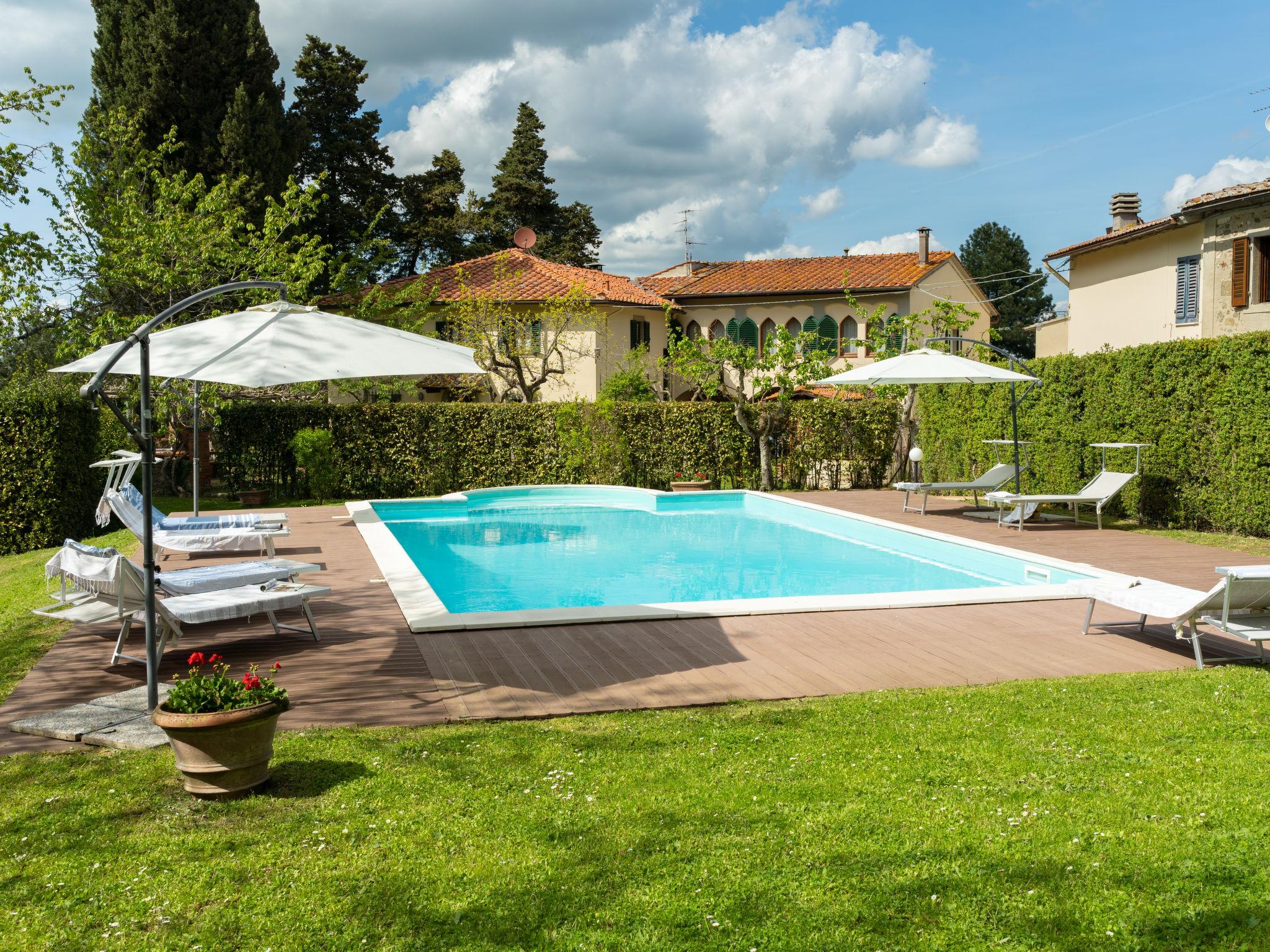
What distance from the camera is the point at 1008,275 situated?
239 feet

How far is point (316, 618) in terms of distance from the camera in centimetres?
804

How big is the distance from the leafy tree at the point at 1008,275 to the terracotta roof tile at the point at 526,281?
4545cm

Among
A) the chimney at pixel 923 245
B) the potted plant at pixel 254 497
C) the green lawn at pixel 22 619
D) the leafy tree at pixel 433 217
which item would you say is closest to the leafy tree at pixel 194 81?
the potted plant at pixel 254 497

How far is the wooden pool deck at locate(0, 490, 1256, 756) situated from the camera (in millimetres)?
5703

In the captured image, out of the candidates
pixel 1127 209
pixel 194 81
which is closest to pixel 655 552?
pixel 1127 209

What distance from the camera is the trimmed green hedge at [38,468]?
43.9 feet

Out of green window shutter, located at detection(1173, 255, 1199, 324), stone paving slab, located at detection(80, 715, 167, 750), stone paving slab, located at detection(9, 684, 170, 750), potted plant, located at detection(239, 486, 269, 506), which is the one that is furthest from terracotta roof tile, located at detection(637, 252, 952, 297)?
stone paving slab, located at detection(80, 715, 167, 750)

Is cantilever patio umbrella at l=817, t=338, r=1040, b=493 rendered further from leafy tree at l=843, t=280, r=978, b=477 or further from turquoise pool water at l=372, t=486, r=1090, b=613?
leafy tree at l=843, t=280, r=978, b=477

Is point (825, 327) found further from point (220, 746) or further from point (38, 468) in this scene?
point (220, 746)

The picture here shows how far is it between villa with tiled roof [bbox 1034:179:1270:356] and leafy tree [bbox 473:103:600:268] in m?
25.9

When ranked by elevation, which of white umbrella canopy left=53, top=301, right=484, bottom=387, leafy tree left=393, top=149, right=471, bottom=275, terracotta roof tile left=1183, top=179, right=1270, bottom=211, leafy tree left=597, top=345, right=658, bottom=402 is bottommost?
white umbrella canopy left=53, top=301, right=484, bottom=387

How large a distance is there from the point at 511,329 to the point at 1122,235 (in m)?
15.9

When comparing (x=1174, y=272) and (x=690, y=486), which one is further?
(x=1174, y=272)

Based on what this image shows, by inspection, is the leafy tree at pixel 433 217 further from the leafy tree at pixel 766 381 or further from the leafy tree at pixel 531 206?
the leafy tree at pixel 766 381
